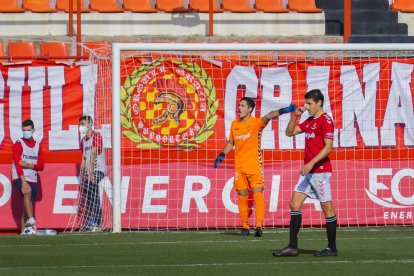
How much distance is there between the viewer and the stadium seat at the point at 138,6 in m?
21.9

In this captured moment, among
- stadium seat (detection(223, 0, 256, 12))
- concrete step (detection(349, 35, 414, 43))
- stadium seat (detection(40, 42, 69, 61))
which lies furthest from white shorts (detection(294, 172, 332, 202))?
stadium seat (detection(223, 0, 256, 12))

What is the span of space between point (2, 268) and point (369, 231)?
6371mm

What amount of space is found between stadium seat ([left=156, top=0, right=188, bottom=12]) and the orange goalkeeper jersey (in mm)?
6903

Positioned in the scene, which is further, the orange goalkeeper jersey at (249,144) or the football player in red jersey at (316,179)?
the orange goalkeeper jersey at (249,144)

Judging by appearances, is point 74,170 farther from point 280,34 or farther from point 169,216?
point 280,34

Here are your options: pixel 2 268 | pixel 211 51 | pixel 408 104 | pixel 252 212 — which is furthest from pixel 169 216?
pixel 2 268

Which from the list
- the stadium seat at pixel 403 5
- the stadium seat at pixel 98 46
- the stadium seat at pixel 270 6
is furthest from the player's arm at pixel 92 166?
the stadium seat at pixel 403 5

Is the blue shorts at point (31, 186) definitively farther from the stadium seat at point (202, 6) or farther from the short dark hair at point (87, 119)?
the stadium seat at point (202, 6)

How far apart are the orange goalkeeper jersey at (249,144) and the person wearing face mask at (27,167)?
10.0ft

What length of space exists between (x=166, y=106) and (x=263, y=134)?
1.52 metres

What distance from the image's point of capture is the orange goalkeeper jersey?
15359 mm

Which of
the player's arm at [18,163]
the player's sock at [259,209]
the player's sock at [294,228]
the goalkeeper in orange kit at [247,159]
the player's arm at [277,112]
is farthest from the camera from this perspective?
the player's arm at [18,163]

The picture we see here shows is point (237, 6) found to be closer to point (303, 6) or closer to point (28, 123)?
point (303, 6)

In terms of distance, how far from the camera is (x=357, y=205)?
57.1 feet
